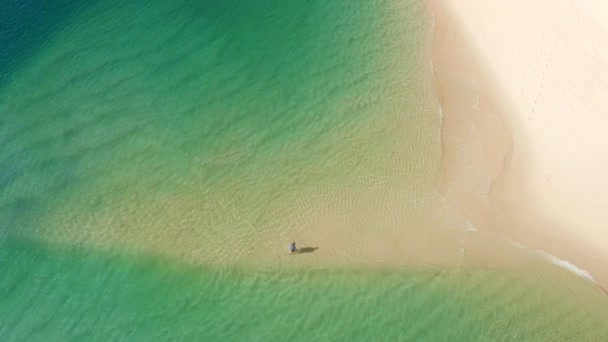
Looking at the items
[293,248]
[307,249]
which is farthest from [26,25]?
[307,249]

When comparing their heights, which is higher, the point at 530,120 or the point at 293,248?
the point at 530,120

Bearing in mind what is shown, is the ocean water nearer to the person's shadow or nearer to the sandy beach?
the person's shadow

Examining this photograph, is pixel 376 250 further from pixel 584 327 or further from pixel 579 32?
pixel 579 32

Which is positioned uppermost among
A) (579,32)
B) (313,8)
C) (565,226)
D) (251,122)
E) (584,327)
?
(313,8)

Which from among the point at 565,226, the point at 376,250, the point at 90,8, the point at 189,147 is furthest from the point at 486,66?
the point at 90,8

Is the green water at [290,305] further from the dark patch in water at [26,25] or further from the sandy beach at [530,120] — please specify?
the dark patch in water at [26,25]

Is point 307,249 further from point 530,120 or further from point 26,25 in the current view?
point 26,25
